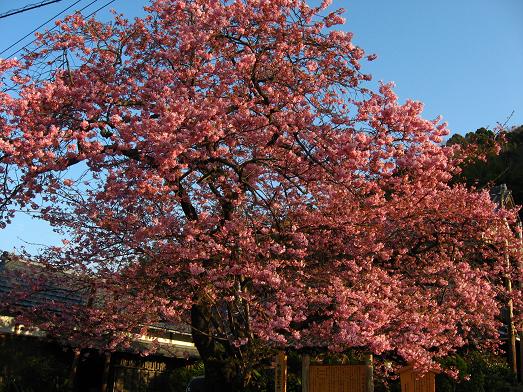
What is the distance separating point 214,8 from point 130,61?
190cm

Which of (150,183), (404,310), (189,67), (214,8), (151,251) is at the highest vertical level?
(214,8)

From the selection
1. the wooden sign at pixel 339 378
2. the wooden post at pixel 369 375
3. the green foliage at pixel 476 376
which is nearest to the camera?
the wooden post at pixel 369 375

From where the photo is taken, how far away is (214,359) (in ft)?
36.1

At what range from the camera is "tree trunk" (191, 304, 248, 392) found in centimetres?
1084

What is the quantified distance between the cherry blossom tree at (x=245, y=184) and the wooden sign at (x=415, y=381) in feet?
0.72

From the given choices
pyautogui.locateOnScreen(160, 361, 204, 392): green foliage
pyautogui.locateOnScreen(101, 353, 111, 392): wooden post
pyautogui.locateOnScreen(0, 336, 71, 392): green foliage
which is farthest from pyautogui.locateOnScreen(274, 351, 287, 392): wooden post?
pyautogui.locateOnScreen(160, 361, 204, 392): green foliage

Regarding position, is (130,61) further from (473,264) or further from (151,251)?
(473,264)

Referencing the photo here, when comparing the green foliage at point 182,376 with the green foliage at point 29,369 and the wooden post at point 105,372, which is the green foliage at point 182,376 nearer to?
the wooden post at point 105,372

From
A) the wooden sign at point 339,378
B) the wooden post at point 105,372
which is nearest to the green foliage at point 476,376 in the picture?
the wooden sign at point 339,378

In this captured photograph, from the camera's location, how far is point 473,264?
13102 mm

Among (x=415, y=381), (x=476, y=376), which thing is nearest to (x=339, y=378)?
(x=415, y=381)

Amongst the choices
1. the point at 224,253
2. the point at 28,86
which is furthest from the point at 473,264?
the point at 28,86

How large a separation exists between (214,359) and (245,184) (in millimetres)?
3340

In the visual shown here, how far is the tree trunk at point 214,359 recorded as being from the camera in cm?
1084
